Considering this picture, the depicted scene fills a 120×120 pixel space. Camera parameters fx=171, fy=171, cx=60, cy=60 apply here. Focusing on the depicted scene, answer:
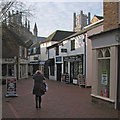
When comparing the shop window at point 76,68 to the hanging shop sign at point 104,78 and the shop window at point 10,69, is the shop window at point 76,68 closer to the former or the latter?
the hanging shop sign at point 104,78

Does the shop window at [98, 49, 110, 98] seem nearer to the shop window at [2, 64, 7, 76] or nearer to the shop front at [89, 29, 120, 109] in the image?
the shop front at [89, 29, 120, 109]

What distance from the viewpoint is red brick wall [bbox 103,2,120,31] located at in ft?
26.2

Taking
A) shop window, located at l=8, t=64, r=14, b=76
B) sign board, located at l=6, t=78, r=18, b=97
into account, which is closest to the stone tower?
shop window, located at l=8, t=64, r=14, b=76

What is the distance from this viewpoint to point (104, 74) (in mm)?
8141

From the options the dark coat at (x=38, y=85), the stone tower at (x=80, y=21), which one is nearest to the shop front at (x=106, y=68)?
the dark coat at (x=38, y=85)

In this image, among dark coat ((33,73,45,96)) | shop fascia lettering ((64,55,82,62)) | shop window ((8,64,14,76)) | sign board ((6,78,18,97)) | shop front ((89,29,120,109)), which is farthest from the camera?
shop window ((8,64,14,76))

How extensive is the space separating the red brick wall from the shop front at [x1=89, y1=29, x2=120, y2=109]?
872 millimetres

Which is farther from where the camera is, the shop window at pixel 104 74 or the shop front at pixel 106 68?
the shop window at pixel 104 74

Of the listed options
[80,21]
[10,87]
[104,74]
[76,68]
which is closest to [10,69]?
[76,68]

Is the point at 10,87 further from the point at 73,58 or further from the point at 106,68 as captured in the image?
the point at 73,58

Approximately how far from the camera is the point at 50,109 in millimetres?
7723

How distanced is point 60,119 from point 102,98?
2.67 metres

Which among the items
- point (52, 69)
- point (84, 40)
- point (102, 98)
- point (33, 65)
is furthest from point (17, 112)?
point (33, 65)

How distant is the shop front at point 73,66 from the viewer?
56.7 feet
